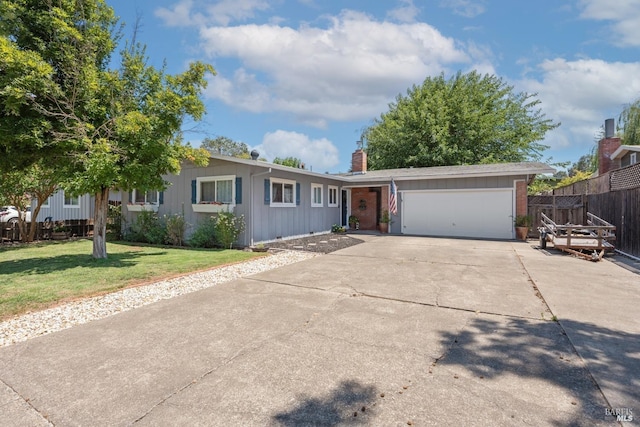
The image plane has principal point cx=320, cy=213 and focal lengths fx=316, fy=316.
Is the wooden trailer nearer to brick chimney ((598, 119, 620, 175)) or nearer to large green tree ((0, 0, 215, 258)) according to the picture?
brick chimney ((598, 119, 620, 175))

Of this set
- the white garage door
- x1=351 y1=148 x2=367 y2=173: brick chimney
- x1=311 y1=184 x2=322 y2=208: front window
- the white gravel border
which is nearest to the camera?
the white gravel border

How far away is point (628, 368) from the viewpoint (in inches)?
109

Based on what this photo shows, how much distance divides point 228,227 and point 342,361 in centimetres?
804

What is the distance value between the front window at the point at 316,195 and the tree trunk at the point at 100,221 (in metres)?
7.67

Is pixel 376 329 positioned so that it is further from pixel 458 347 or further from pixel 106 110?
pixel 106 110

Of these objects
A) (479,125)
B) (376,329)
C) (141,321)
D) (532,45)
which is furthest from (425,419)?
(479,125)

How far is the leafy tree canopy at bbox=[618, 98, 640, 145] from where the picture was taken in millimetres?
20016

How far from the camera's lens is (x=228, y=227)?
1029cm

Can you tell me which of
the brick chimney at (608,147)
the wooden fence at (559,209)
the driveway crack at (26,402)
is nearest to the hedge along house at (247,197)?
the driveway crack at (26,402)

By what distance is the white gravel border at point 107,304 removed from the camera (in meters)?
3.82

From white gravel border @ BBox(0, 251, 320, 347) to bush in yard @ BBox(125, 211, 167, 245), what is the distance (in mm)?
5525

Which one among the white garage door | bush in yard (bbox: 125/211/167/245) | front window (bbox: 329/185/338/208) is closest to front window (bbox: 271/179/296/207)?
front window (bbox: 329/185/338/208)

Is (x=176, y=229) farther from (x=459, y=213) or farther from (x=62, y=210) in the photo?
(x=459, y=213)

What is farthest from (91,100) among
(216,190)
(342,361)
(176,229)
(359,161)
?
(359,161)
